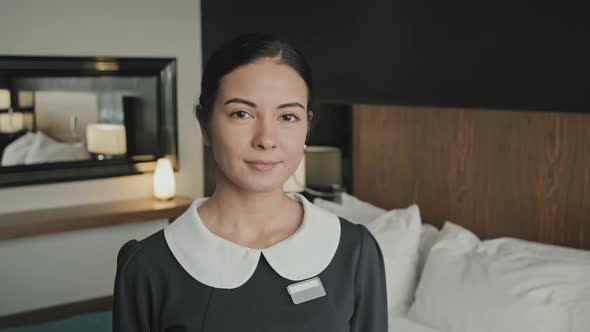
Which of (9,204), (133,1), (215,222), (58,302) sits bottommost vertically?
(58,302)

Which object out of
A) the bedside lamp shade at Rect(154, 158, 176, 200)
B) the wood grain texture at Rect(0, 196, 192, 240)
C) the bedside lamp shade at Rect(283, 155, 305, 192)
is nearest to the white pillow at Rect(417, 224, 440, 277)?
the bedside lamp shade at Rect(283, 155, 305, 192)

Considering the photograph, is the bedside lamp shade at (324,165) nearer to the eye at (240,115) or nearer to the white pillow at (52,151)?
the white pillow at (52,151)

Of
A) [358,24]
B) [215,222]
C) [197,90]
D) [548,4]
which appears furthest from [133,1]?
[215,222]

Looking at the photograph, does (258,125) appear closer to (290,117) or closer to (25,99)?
(290,117)

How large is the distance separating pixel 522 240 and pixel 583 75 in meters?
0.60

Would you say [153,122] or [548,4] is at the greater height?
[548,4]

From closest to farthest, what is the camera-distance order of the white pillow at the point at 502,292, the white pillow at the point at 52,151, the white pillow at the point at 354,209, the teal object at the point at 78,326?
the white pillow at the point at 502,292, the teal object at the point at 78,326, the white pillow at the point at 354,209, the white pillow at the point at 52,151

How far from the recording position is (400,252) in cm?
254

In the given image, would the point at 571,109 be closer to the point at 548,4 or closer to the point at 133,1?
the point at 548,4

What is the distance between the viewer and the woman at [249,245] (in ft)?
3.77

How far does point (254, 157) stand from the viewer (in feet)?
3.73

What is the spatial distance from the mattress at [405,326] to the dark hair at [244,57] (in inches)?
48.0

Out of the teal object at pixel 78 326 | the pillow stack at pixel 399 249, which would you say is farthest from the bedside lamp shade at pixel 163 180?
the pillow stack at pixel 399 249

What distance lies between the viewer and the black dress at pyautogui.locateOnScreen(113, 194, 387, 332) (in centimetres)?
116
